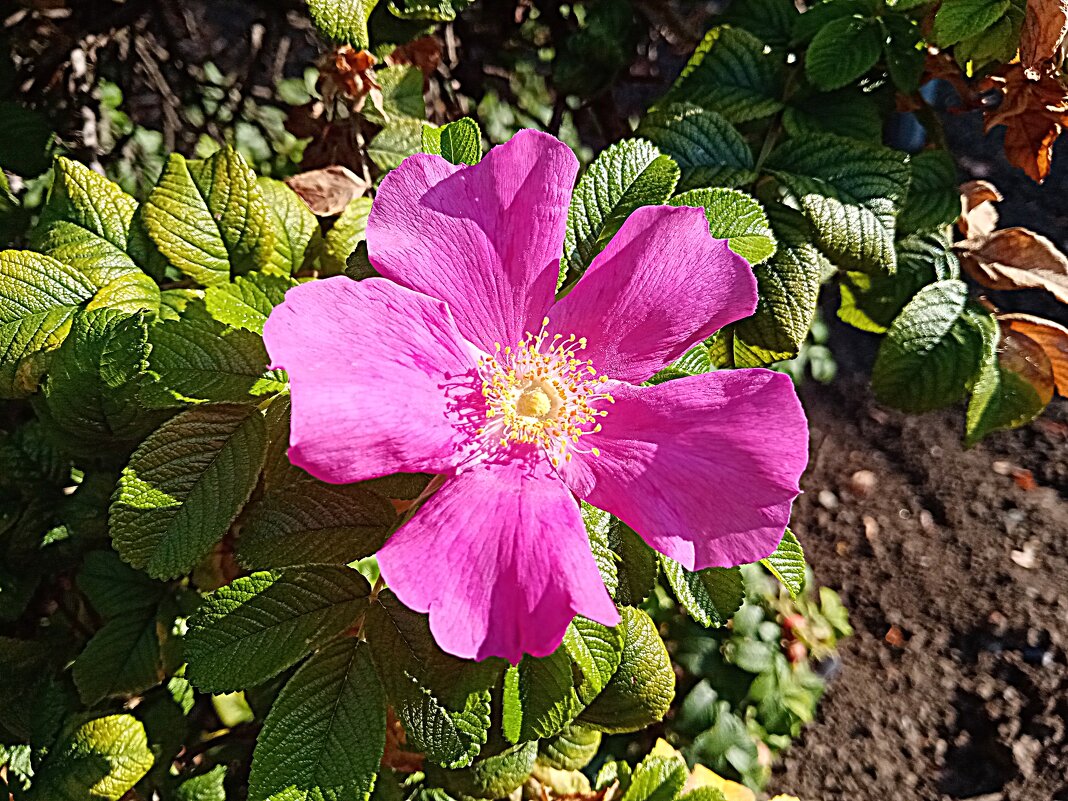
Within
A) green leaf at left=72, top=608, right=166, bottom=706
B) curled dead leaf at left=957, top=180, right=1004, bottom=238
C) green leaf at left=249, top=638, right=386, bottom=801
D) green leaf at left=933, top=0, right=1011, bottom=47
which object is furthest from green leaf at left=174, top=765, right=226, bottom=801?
curled dead leaf at left=957, top=180, right=1004, bottom=238

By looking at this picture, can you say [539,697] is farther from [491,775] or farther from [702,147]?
[702,147]

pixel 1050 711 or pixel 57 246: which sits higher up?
pixel 57 246

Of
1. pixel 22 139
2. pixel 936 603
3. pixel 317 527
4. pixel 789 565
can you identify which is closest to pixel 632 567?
pixel 789 565

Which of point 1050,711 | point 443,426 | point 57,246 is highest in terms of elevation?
point 57,246

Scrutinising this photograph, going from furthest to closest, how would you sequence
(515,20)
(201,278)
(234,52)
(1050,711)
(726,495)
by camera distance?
(234,52)
(1050,711)
(515,20)
(201,278)
(726,495)

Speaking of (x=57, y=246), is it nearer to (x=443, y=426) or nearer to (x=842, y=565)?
(x=443, y=426)

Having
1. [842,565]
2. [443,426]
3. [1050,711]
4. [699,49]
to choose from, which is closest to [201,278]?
[443,426]
